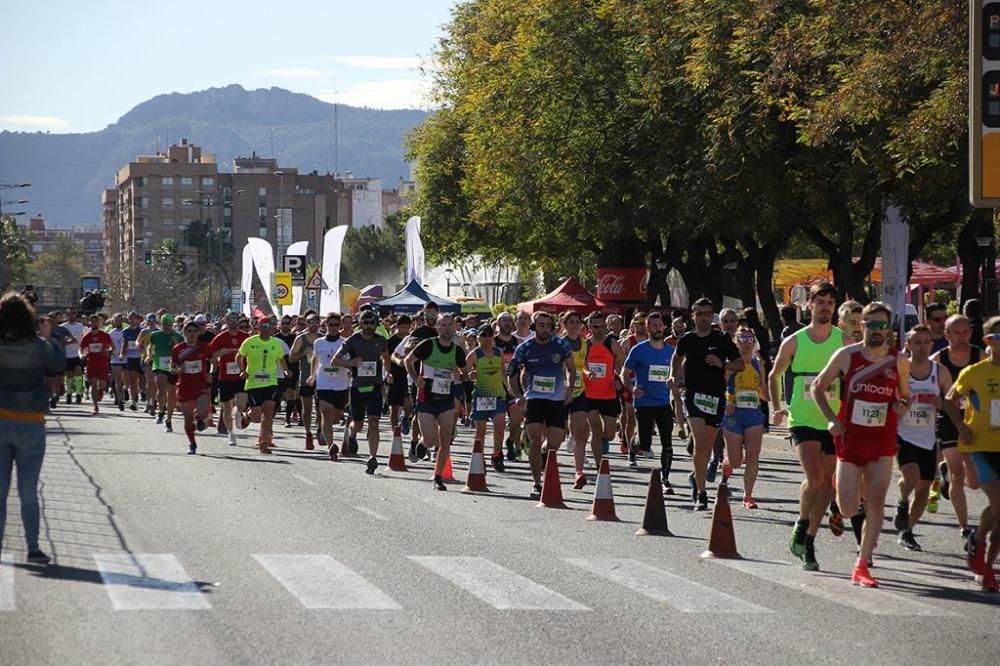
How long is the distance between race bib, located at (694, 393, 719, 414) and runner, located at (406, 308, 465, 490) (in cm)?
374

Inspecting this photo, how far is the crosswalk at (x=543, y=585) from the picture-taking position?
33.6ft

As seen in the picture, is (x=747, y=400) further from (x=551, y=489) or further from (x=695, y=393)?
(x=551, y=489)

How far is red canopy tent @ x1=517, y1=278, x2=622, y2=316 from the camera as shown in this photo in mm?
43906

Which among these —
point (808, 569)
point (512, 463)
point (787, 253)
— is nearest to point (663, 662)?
point (808, 569)

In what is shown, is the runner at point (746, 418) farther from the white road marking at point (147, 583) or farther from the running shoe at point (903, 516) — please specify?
the white road marking at point (147, 583)

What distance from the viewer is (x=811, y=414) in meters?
12.3

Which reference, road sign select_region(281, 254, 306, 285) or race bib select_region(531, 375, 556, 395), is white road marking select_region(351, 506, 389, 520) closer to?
race bib select_region(531, 375, 556, 395)

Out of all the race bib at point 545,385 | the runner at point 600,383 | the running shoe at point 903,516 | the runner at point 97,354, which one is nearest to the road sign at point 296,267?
the runner at point 97,354

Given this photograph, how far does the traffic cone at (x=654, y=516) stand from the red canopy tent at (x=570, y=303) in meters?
28.6

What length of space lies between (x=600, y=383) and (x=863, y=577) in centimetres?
869

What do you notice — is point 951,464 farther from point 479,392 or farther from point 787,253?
point 787,253

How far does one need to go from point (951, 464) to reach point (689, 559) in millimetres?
2410

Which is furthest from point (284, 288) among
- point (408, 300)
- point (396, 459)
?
point (396, 459)

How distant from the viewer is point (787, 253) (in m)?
79.3
